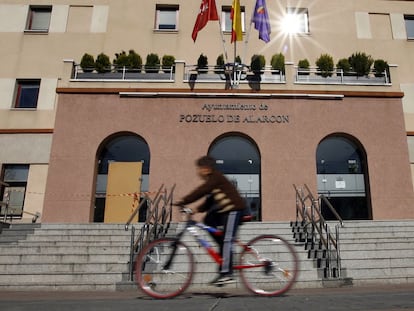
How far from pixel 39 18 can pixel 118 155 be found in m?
9.84

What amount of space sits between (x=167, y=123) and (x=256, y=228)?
19.2 ft

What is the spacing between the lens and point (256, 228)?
12320mm

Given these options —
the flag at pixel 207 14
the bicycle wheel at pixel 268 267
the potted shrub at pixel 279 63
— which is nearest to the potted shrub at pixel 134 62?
the flag at pixel 207 14

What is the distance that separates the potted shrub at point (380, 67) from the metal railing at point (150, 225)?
10.4 meters

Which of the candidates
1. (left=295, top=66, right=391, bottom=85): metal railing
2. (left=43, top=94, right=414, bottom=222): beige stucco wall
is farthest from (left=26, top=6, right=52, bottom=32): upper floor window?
(left=295, top=66, right=391, bottom=85): metal railing

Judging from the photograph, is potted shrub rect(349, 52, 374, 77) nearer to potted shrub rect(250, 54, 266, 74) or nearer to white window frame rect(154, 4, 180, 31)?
potted shrub rect(250, 54, 266, 74)

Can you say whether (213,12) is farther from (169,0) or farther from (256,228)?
(256,228)

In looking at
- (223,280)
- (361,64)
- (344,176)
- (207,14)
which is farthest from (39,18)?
(223,280)

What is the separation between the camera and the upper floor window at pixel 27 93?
1902 centimetres

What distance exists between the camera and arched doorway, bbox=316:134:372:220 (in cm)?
1555

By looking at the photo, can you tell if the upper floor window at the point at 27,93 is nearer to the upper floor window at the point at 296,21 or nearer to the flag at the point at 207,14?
the flag at the point at 207,14

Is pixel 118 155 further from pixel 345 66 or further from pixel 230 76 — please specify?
pixel 345 66

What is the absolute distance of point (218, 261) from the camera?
549cm

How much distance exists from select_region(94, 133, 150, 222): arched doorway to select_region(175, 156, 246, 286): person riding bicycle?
1030 centimetres
